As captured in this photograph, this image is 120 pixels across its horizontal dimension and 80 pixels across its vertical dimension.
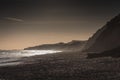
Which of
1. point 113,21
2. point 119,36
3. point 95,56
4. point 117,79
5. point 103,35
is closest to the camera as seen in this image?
point 117,79

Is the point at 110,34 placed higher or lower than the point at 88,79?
higher

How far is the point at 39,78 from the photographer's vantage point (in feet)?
106

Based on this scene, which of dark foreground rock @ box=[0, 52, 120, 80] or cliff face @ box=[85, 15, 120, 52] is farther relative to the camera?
cliff face @ box=[85, 15, 120, 52]

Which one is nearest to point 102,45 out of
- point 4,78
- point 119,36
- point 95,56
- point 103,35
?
point 103,35

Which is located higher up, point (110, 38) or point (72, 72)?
point (110, 38)

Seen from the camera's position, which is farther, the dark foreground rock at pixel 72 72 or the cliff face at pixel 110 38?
the cliff face at pixel 110 38

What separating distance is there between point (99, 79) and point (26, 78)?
933cm

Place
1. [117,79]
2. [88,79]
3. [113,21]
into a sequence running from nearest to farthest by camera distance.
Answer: [117,79] < [88,79] < [113,21]

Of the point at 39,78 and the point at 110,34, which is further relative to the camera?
the point at 110,34

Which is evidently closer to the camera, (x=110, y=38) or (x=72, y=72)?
(x=72, y=72)

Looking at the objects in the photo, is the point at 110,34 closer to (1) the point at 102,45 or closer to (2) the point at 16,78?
(1) the point at 102,45

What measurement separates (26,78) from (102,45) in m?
81.7

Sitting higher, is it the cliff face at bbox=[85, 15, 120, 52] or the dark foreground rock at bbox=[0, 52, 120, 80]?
the cliff face at bbox=[85, 15, 120, 52]

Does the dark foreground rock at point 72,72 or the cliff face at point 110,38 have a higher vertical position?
the cliff face at point 110,38
